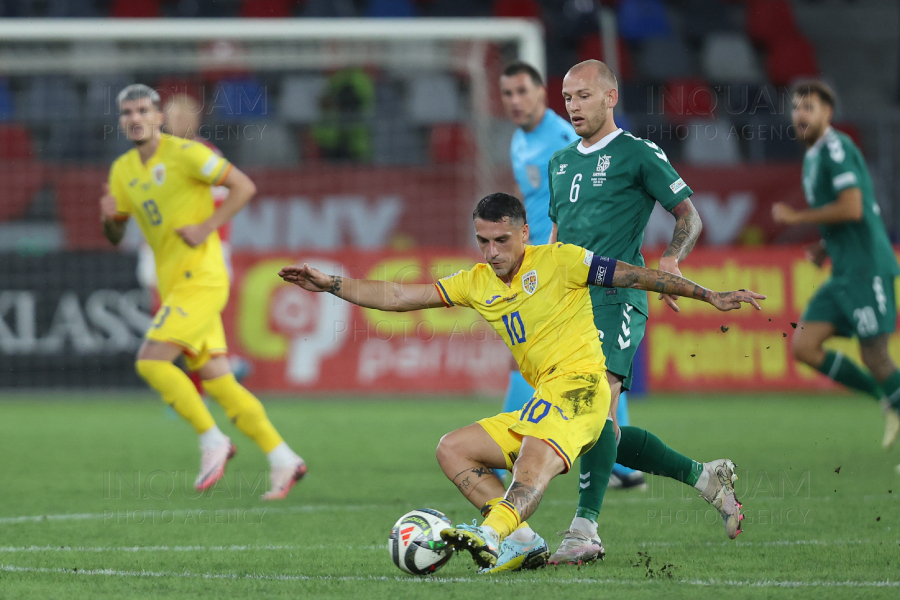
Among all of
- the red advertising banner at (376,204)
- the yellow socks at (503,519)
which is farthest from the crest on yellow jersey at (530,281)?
the red advertising banner at (376,204)

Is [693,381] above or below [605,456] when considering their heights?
below

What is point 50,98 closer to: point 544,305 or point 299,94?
point 299,94

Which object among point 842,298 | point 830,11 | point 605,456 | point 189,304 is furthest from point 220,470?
point 830,11

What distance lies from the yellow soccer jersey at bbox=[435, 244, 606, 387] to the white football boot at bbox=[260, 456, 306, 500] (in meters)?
2.27

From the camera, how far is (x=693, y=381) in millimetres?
12852

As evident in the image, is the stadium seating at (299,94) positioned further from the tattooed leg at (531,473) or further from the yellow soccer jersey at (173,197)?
the tattooed leg at (531,473)

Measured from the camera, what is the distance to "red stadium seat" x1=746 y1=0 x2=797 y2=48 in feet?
60.8

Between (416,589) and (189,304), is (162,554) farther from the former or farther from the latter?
(189,304)

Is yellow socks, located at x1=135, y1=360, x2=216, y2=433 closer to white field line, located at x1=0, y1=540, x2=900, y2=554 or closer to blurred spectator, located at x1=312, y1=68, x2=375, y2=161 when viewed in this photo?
white field line, located at x1=0, y1=540, x2=900, y2=554

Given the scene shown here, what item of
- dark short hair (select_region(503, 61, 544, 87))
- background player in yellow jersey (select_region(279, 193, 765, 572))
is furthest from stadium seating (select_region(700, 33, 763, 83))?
background player in yellow jersey (select_region(279, 193, 765, 572))

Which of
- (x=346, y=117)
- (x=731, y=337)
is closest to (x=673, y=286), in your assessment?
(x=731, y=337)

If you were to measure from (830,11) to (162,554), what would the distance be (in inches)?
682

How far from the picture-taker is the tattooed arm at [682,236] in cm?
461

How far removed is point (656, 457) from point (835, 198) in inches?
134
